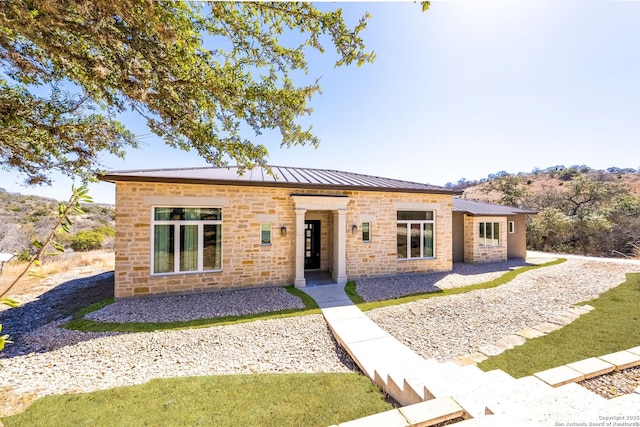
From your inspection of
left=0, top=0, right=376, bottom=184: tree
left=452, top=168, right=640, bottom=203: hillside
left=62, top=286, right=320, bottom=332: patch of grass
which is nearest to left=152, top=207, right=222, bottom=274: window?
left=62, top=286, right=320, bottom=332: patch of grass

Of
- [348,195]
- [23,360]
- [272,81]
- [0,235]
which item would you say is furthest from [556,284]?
[0,235]

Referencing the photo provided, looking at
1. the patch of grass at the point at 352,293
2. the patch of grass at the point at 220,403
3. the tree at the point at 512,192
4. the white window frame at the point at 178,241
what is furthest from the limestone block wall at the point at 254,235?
the tree at the point at 512,192

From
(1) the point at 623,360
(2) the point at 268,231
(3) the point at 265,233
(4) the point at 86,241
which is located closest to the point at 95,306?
(3) the point at 265,233

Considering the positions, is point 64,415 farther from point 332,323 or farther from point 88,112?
point 88,112

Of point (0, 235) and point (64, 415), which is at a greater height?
point (0, 235)

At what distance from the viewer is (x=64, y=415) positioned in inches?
145

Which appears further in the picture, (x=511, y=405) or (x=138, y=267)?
(x=138, y=267)

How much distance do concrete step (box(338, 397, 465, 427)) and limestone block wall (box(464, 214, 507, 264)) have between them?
14.6 m

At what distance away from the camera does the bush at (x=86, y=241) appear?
2053cm

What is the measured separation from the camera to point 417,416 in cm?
292

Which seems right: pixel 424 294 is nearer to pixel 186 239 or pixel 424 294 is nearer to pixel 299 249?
pixel 299 249

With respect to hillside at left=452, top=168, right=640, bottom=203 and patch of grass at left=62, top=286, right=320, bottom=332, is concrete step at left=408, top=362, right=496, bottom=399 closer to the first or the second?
patch of grass at left=62, top=286, right=320, bottom=332

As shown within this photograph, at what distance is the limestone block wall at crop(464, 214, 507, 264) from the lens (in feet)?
51.1

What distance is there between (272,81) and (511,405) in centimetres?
569
